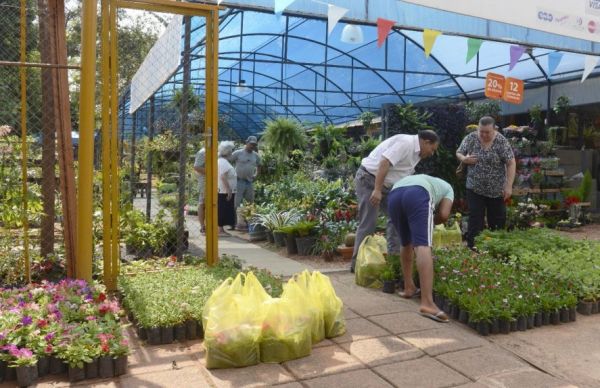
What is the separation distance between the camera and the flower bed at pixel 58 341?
277 centimetres

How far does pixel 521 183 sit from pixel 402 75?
7.85 m

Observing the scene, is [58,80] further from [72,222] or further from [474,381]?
[474,381]

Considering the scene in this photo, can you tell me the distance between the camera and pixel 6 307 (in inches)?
129

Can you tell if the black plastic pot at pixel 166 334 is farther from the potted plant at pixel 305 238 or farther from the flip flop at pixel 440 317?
the potted plant at pixel 305 238

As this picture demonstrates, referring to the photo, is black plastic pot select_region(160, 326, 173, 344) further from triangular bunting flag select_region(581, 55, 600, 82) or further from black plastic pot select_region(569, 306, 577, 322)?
triangular bunting flag select_region(581, 55, 600, 82)

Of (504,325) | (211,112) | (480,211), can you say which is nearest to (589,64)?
(480,211)

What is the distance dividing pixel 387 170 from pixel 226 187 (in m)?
4.00

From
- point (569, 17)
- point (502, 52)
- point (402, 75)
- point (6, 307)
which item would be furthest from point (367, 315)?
point (402, 75)

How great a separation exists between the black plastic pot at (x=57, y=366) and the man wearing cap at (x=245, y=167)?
6267 millimetres

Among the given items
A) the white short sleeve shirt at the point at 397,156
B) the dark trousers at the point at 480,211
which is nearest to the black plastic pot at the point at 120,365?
the white short sleeve shirt at the point at 397,156

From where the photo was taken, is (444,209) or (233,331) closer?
(233,331)

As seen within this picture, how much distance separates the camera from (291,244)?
6.83 metres

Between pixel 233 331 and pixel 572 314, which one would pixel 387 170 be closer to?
pixel 572 314

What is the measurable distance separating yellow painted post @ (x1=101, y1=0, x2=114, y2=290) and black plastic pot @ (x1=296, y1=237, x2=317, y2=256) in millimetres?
2797
